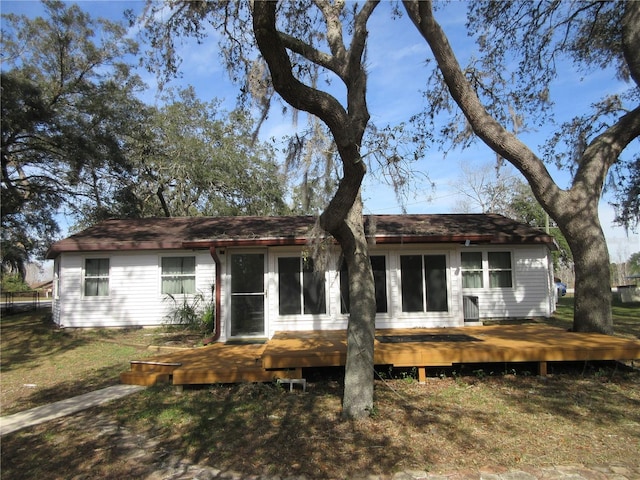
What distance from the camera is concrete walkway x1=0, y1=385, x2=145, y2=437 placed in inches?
218

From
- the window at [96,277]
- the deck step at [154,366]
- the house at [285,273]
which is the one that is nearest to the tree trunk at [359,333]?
the deck step at [154,366]

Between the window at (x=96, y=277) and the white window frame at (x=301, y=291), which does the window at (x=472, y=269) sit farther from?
the window at (x=96, y=277)

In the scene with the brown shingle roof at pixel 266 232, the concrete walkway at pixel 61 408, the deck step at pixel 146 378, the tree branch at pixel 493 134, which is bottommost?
the concrete walkway at pixel 61 408

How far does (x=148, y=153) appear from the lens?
71.3 ft

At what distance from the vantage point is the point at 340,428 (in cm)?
496

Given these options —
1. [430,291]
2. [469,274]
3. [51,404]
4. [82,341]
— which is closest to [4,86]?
[82,341]

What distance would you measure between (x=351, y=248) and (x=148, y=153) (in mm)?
19061

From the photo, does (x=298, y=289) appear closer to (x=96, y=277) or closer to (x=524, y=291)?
(x=96, y=277)

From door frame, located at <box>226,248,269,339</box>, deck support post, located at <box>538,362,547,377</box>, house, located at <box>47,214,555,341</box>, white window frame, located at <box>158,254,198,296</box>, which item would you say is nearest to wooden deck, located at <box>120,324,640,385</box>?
deck support post, located at <box>538,362,547,377</box>

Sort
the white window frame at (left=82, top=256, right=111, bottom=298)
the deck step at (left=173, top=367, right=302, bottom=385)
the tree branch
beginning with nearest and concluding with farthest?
1. the deck step at (left=173, top=367, right=302, bottom=385)
2. the tree branch
3. the white window frame at (left=82, top=256, right=111, bottom=298)

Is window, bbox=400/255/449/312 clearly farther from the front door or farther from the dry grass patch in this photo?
the dry grass patch

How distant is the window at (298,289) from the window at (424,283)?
2100 mm

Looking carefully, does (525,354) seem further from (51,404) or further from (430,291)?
(51,404)

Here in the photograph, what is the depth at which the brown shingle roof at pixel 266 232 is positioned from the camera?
10.4 m
